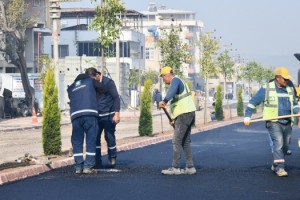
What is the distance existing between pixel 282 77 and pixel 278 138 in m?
0.93

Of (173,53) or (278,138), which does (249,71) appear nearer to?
(173,53)

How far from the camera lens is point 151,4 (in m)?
197

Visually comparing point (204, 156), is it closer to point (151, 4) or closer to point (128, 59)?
point (128, 59)

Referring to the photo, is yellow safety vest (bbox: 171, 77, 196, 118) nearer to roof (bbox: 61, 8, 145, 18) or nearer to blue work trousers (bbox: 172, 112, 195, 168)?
blue work trousers (bbox: 172, 112, 195, 168)

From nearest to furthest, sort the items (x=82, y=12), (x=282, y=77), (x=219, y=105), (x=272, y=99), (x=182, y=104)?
(x=282, y=77), (x=272, y=99), (x=182, y=104), (x=219, y=105), (x=82, y=12)

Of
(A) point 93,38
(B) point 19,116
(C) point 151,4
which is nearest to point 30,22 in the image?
(B) point 19,116

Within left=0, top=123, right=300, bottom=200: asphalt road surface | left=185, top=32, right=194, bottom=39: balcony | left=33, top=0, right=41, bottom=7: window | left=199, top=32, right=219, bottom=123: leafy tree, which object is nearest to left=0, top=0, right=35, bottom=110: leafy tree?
left=199, top=32, right=219, bottom=123: leafy tree

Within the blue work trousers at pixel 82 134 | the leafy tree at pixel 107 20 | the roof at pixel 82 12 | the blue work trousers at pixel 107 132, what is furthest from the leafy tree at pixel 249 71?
the blue work trousers at pixel 82 134

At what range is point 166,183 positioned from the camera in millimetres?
12375

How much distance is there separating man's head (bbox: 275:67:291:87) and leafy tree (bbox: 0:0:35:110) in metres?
38.2

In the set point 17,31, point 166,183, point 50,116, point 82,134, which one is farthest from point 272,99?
point 17,31

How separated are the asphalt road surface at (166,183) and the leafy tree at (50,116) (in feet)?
4.71

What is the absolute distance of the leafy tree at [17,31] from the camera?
51562 mm

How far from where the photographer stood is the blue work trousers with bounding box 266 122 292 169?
13680 mm
